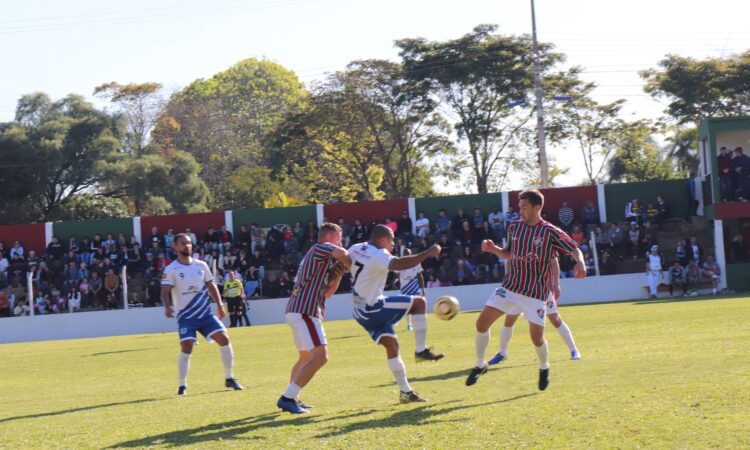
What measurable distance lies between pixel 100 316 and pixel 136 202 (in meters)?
33.1

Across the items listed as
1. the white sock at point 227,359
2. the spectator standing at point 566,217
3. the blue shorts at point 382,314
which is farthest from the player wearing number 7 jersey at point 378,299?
the spectator standing at point 566,217

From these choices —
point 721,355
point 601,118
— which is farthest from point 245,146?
point 721,355

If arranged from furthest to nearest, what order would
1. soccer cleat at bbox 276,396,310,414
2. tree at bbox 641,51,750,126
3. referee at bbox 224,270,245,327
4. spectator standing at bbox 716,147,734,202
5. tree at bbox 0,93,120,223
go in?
tree at bbox 0,93,120,223 → tree at bbox 641,51,750,126 → spectator standing at bbox 716,147,734,202 → referee at bbox 224,270,245,327 → soccer cleat at bbox 276,396,310,414

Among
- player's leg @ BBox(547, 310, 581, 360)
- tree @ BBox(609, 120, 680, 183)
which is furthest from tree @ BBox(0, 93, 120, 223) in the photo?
player's leg @ BBox(547, 310, 581, 360)

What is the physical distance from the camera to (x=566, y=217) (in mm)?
39250

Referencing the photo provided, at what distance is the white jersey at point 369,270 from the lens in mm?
10656

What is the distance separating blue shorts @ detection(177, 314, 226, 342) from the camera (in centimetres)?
1398

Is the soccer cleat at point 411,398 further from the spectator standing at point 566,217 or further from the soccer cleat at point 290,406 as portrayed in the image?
the spectator standing at point 566,217

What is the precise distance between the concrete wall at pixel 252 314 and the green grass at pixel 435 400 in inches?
606

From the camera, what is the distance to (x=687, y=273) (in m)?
35.9

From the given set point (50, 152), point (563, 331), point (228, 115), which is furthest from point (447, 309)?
point (228, 115)

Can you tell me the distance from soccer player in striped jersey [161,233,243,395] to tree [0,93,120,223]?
5333 cm

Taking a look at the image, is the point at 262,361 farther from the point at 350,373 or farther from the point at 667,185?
the point at 667,185

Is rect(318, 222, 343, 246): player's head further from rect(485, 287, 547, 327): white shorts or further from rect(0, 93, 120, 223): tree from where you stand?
rect(0, 93, 120, 223): tree
